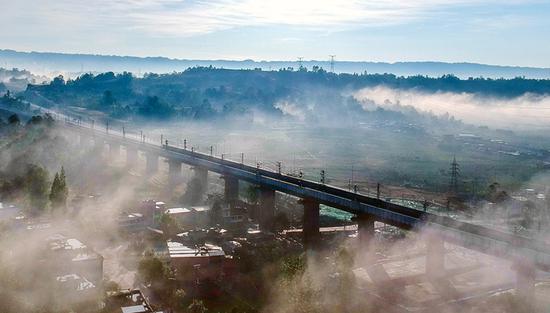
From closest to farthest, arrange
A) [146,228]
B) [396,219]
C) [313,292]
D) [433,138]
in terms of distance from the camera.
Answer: [313,292] → [396,219] → [146,228] → [433,138]

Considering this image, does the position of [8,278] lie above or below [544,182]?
above

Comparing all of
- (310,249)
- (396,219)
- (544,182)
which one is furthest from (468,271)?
(544,182)

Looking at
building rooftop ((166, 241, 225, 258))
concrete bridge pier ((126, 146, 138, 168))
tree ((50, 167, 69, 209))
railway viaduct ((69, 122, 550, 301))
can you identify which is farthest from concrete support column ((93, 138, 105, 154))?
building rooftop ((166, 241, 225, 258))

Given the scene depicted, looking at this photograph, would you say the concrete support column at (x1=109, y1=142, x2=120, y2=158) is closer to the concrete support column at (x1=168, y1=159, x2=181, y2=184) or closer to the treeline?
the treeline

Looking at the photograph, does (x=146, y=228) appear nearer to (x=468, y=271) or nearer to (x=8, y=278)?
(x=8, y=278)

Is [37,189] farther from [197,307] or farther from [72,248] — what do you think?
[197,307]

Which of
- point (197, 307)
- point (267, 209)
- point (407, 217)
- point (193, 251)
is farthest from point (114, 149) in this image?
point (197, 307)

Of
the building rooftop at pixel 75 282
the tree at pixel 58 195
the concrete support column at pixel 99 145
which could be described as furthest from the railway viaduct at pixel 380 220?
the concrete support column at pixel 99 145
